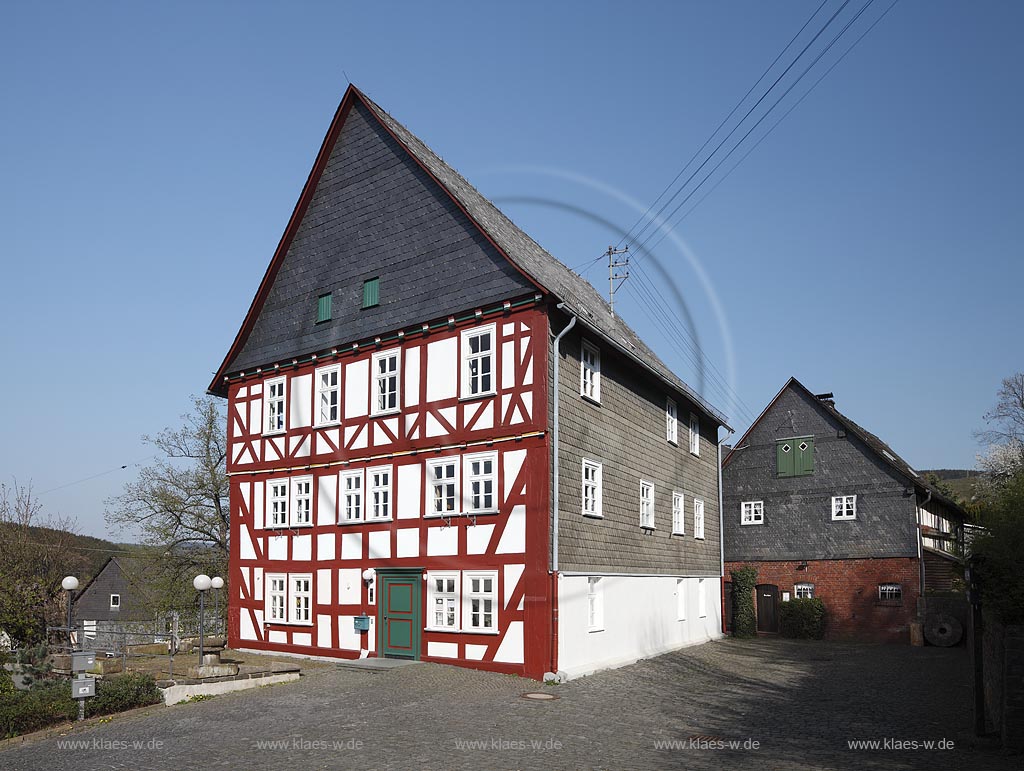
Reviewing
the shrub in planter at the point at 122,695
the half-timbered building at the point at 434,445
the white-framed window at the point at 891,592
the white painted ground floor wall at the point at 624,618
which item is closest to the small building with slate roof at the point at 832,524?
the white-framed window at the point at 891,592

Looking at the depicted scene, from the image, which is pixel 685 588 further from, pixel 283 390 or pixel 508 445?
pixel 283 390

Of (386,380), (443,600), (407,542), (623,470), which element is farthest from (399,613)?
(623,470)

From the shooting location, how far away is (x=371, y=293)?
971 inches

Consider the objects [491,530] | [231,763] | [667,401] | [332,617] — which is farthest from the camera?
[667,401]

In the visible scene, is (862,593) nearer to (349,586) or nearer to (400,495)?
(400,495)

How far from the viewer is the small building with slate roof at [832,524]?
34.1 metres

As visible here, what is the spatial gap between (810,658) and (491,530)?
12.6 m

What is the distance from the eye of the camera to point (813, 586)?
3588cm

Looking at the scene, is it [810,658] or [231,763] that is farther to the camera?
[810,658]

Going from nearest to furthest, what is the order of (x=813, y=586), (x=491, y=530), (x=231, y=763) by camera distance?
1. (x=231, y=763)
2. (x=491, y=530)
3. (x=813, y=586)

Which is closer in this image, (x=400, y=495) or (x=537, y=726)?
(x=537, y=726)

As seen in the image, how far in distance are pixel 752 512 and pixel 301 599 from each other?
20658 millimetres

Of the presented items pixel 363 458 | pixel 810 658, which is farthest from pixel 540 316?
pixel 810 658

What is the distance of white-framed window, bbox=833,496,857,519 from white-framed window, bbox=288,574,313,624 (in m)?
21.6
